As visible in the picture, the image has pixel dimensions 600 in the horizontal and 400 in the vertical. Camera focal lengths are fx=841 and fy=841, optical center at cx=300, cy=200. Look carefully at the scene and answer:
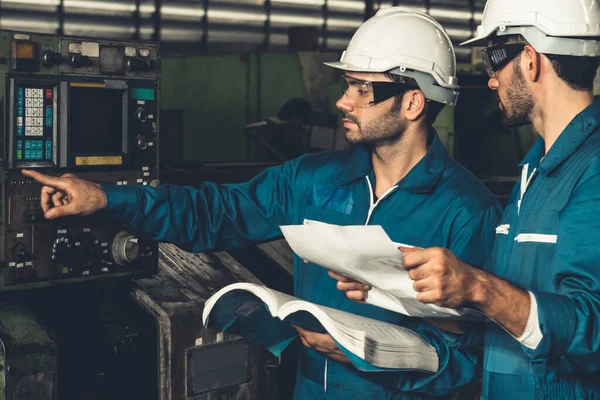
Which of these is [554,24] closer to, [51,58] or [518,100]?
[518,100]

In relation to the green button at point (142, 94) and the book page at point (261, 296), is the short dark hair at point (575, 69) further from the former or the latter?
the green button at point (142, 94)

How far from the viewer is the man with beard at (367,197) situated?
5.60ft

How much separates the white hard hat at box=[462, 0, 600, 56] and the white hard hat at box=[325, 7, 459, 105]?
1.23 feet

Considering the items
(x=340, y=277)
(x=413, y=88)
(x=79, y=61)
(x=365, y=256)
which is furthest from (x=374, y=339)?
(x=79, y=61)

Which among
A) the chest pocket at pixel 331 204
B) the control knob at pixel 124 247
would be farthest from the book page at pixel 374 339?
the control knob at pixel 124 247

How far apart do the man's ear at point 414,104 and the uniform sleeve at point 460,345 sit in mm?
284

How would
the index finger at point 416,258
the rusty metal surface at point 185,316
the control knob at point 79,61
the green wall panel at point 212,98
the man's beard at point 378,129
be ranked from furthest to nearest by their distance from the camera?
1. the green wall panel at point 212,98
2. the rusty metal surface at point 185,316
3. the control knob at point 79,61
4. the man's beard at point 378,129
5. the index finger at point 416,258

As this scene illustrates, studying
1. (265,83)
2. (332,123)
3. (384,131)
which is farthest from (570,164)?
(265,83)

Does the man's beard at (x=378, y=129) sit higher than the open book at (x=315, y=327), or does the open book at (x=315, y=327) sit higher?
the man's beard at (x=378, y=129)

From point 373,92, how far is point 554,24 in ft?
1.64

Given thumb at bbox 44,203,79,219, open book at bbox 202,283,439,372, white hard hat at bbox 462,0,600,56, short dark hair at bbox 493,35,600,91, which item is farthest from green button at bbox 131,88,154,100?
short dark hair at bbox 493,35,600,91

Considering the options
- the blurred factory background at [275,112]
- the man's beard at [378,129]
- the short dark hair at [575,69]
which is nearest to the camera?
the short dark hair at [575,69]

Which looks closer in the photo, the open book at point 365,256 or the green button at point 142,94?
the open book at point 365,256

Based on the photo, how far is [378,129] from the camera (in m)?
1.82
